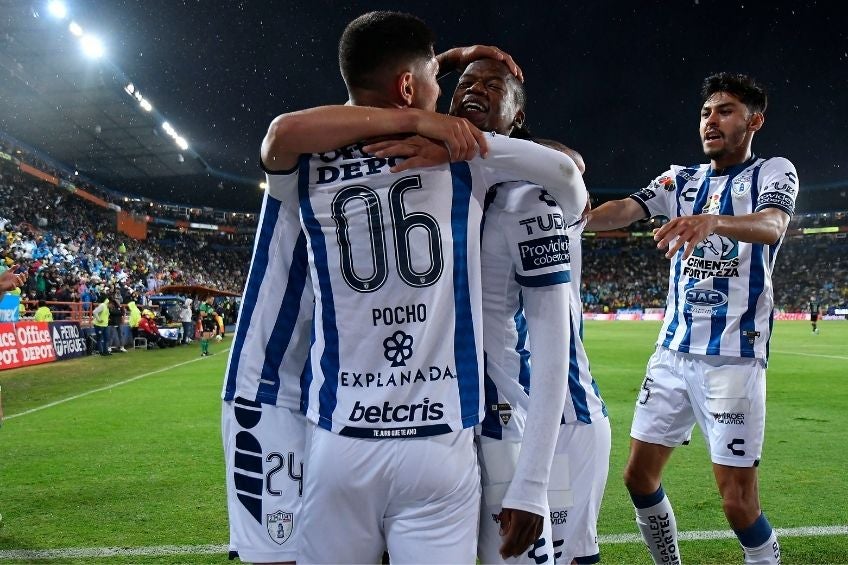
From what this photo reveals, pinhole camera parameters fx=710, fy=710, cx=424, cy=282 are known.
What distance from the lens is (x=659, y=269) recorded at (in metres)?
69.4

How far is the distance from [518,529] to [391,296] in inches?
24.9

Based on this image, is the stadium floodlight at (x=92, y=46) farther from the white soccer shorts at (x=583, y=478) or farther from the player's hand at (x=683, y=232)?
the white soccer shorts at (x=583, y=478)

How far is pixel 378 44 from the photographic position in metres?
1.82

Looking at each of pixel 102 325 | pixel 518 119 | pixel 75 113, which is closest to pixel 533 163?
pixel 518 119

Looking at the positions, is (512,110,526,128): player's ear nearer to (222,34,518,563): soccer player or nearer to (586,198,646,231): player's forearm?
(222,34,518,563): soccer player

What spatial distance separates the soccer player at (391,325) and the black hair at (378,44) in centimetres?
1

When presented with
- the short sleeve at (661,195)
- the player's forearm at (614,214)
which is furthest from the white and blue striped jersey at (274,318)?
→ the short sleeve at (661,195)

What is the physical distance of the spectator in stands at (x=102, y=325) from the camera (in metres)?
19.0

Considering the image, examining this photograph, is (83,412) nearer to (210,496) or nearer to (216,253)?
(210,496)

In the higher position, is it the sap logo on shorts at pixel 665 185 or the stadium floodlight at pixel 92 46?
the stadium floodlight at pixel 92 46

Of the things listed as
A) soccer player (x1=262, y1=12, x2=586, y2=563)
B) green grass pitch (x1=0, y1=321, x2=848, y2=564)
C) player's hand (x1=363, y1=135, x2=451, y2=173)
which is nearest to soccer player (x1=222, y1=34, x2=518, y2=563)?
soccer player (x1=262, y1=12, x2=586, y2=563)

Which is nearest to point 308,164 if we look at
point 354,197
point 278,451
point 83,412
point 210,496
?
point 354,197

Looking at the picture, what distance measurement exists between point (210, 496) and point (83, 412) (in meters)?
5.22

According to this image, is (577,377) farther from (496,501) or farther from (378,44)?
(378,44)
